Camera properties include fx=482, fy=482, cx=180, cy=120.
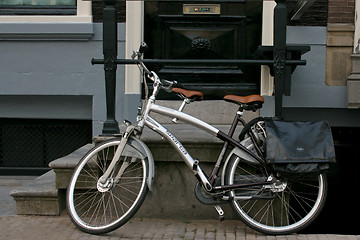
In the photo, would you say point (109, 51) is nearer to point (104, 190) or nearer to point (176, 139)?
point (176, 139)

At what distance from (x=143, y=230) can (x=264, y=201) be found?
100 cm

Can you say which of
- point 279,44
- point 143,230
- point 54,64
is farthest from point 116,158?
point 54,64

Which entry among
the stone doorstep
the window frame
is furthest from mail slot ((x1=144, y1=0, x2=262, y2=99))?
the stone doorstep

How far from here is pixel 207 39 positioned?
5.43 metres

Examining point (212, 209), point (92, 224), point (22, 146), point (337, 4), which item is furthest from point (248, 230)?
point (22, 146)

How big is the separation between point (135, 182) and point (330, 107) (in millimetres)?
2748

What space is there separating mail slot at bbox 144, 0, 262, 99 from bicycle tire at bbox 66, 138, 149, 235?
1.67 m

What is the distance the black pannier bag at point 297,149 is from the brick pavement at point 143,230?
52 cm

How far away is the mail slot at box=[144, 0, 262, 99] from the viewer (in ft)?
17.6

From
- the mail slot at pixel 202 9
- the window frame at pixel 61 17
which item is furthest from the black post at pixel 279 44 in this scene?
the window frame at pixel 61 17

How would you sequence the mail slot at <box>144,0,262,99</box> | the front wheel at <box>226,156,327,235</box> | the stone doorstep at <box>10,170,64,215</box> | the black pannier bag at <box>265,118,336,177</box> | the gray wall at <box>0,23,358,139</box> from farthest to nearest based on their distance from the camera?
the gray wall at <box>0,23,358,139</box> → the mail slot at <box>144,0,262,99</box> → the stone doorstep at <box>10,170,64,215</box> → the front wheel at <box>226,156,327,235</box> → the black pannier bag at <box>265,118,336,177</box>

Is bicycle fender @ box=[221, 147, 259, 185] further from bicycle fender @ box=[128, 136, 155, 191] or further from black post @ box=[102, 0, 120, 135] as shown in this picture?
black post @ box=[102, 0, 120, 135]

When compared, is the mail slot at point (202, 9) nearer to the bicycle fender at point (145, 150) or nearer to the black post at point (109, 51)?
the black post at point (109, 51)

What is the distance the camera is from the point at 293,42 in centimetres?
544
